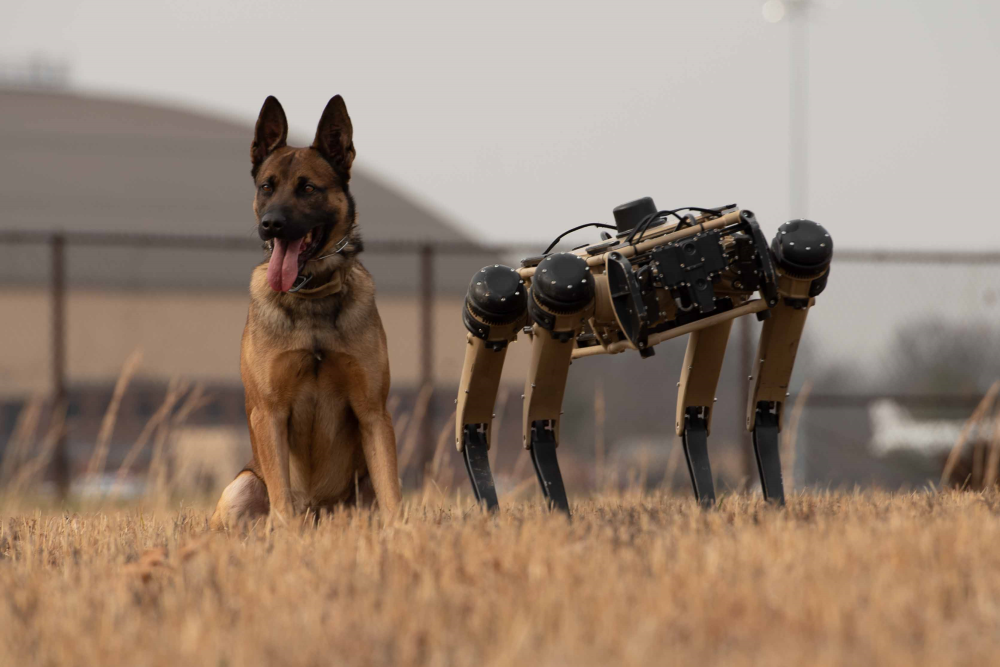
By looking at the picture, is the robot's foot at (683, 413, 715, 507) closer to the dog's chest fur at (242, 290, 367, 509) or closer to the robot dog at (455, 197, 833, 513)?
the robot dog at (455, 197, 833, 513)

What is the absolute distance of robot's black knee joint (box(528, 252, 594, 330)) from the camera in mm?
3301

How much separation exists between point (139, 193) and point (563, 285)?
31807 mm

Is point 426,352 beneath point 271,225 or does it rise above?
beneath

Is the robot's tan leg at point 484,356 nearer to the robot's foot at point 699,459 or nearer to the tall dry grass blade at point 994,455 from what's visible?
the robot's foot at point 699,459

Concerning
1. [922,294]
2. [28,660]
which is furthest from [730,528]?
[922,294]

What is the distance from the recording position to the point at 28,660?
6.61 ft

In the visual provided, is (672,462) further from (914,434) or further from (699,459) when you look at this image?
(914,434)

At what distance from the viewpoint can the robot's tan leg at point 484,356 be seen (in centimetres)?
358

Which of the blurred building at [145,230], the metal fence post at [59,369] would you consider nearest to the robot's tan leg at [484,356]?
the metal fence post at [59,369]

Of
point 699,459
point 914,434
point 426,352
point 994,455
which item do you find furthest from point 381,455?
point 914,434

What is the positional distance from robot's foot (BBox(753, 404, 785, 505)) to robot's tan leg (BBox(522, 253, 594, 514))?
2.61ft

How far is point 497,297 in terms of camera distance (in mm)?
3561

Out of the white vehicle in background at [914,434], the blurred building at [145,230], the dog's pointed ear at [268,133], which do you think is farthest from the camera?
the blurred building at [145,230]

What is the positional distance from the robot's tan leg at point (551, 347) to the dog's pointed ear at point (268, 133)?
4.67 ft
